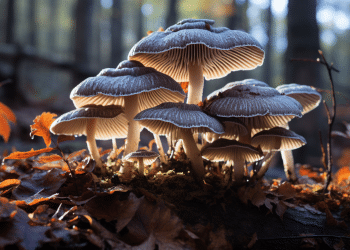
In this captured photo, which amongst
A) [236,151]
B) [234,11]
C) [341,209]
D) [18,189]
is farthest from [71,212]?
[234,11]

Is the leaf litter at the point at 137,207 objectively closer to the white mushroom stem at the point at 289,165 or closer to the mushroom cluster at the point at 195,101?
the mushroom cluster at the point at 195,101

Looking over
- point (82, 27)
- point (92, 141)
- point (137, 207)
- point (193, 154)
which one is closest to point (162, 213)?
point (137, 207)

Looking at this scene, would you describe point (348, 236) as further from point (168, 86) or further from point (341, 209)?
point (168, 86)

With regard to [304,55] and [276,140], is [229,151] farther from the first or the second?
[304,55]

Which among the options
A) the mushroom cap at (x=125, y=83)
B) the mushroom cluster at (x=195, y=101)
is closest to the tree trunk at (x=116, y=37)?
the mushroom cluster at (x=195, y=101)

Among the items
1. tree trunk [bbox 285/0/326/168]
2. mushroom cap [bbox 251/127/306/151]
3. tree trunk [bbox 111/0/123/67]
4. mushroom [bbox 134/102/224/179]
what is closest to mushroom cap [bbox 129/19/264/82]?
mushroom [bbox 134/102/224/179]

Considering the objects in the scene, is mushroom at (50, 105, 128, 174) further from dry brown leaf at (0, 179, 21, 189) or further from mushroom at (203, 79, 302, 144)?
mushroom at (203, 79, 302, 144)

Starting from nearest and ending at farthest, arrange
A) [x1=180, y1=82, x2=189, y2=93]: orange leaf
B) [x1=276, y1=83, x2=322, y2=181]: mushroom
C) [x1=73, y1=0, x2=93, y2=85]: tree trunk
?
[x1=276, y1=83, x2=322, y2=181]: mushroom < [x1=180, y1=82, x2=189, y2=93]: orange leaf < [x1=73, y1=0, x2=93, y2=85]: tree trunk
